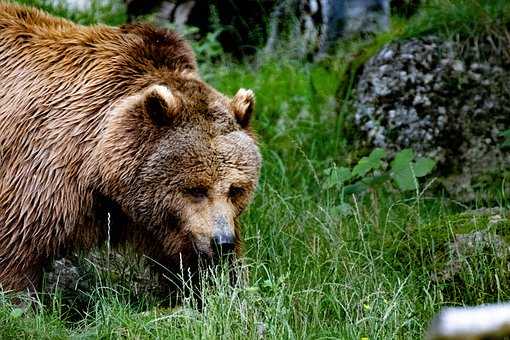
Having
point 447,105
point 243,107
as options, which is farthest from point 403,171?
point 243,107

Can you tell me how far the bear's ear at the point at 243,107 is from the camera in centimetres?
497

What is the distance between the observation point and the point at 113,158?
4633 mm

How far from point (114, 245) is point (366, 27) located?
15.2 ft

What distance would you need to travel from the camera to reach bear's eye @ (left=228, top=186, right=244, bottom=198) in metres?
4.61

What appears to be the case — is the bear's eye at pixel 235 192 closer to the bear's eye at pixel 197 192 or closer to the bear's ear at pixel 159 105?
the bear's eye at pixel 197 192

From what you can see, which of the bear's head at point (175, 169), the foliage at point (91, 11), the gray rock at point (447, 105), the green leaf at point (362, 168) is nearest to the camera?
the bear's head at point (175, 169)

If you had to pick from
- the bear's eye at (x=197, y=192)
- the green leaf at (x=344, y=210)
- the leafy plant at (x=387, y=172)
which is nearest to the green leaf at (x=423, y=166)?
the leafy plant at (x=387, y=172)

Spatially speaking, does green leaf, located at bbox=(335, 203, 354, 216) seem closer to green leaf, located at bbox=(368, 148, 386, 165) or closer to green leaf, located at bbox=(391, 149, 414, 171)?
green leaf, located at bbox=(368, 148, 386, 165)

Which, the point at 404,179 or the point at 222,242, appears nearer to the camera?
the point at 222,242

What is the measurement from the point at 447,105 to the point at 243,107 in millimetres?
2544

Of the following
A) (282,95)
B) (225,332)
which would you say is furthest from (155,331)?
(282,95)

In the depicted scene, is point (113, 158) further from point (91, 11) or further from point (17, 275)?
point (91, 11)

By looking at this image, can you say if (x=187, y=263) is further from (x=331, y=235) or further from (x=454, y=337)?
(x=454, y=337)

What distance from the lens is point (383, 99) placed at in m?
7.10
